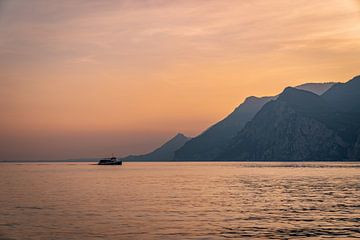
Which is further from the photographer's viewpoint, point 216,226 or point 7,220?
point 7,220

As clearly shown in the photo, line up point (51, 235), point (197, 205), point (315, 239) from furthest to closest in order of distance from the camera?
1. point (197, 205)
2. point (51, 235)
3. point (315, 239)

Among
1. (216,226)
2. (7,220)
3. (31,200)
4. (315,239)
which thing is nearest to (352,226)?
(315,239)

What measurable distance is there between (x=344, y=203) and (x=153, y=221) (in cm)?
3698

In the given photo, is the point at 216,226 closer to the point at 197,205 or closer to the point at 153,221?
the point at 153,221

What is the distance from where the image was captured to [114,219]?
62.2m

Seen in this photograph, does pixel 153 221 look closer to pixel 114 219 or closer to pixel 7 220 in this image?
pixel 114 219

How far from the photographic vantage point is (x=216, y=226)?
56000 mm

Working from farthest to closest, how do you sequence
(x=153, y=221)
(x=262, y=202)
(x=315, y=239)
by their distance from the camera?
(x=262, y=202) → (x=153, y=221) → (x=315, y=239)

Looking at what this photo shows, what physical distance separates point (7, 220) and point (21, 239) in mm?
14552

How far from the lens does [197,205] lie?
79250mm

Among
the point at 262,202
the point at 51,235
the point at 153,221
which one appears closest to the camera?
the point at 51,235

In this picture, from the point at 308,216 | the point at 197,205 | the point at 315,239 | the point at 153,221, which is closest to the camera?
the point at 315,239

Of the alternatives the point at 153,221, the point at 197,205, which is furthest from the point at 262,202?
the point at 153,221

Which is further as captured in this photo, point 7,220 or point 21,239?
point 7,220
